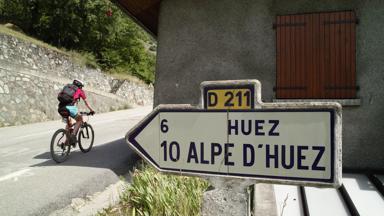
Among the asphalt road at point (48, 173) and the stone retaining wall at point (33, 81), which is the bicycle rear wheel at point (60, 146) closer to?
the asphalt road at point (48, 173)

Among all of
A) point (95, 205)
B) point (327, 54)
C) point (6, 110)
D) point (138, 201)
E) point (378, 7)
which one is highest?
point (378, 7)

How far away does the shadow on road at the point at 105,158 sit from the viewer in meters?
6.16

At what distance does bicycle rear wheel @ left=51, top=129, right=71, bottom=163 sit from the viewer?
6.41m

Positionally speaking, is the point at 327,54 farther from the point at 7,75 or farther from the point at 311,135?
the point at 7,75

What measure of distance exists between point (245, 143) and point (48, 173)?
5209mm

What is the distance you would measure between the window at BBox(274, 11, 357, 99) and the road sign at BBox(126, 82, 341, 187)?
4168 millimetres

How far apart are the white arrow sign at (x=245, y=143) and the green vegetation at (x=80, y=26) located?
66.2ft

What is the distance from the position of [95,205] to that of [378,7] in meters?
5.52

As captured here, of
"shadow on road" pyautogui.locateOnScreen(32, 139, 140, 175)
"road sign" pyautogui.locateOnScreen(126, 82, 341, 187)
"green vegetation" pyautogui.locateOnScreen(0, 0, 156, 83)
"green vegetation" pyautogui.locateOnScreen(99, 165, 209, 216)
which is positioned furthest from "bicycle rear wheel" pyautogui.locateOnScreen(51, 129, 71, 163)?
"green vegetation" pyautogui.locateOnScreen(0, 0, 156, 83)

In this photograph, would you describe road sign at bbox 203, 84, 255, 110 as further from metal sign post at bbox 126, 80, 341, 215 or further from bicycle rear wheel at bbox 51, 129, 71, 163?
bicycle rear wheel at bbox 51, 129, 71, 163

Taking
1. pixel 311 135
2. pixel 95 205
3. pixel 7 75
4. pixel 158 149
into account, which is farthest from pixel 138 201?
pixel 7 75

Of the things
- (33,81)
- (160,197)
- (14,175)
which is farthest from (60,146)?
(33,81)

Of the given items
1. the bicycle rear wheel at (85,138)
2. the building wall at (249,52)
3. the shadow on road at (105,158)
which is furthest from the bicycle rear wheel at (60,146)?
the building wall at (249,52)

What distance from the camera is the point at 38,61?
16938 millimetres
